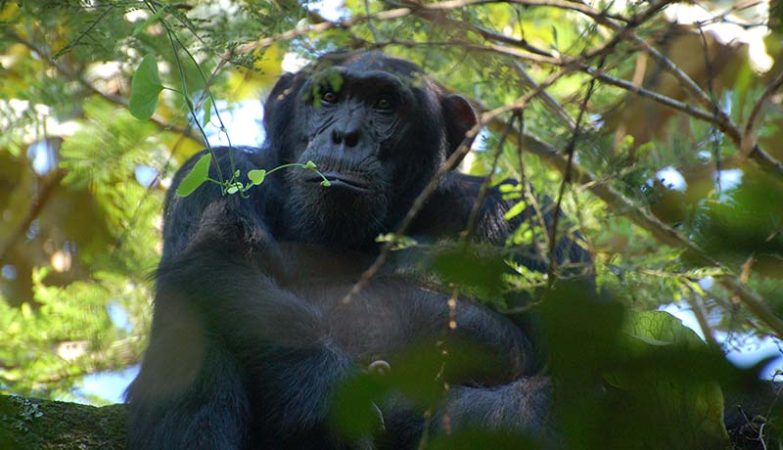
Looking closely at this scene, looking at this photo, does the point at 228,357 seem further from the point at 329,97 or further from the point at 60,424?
the point at 329,97

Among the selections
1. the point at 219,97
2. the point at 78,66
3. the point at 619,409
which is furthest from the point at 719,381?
the point at 78,66

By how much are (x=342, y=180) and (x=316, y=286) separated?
A: 2.04 feet

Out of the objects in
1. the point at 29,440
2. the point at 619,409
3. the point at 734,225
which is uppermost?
the point at 734,225

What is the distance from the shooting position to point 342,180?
5.44m

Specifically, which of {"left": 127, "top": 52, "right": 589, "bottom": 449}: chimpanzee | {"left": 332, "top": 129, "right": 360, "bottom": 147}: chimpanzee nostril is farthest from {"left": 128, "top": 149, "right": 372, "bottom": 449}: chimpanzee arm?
{"left": 332, "top": 129, "right": 360, "bottom": 147}: chimpanzee nostril

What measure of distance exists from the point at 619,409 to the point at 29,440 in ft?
11.6

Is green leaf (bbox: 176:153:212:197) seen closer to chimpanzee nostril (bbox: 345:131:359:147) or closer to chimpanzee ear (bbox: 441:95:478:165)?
chimpanzee nostril (bbox: 345:131:359:147)

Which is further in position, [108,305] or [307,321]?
[108,305]

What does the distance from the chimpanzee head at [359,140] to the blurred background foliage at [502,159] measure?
0.90ft

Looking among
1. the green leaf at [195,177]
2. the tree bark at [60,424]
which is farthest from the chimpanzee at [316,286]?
the green leaf at [195,177]

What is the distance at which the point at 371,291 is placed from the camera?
5.58m

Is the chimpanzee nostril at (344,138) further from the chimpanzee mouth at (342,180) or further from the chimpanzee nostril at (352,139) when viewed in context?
the chimpanzee mouth at (342,180)

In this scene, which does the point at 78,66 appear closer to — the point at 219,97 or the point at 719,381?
the point at 219,97

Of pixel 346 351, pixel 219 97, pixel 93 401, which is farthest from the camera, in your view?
pixel 93 401
